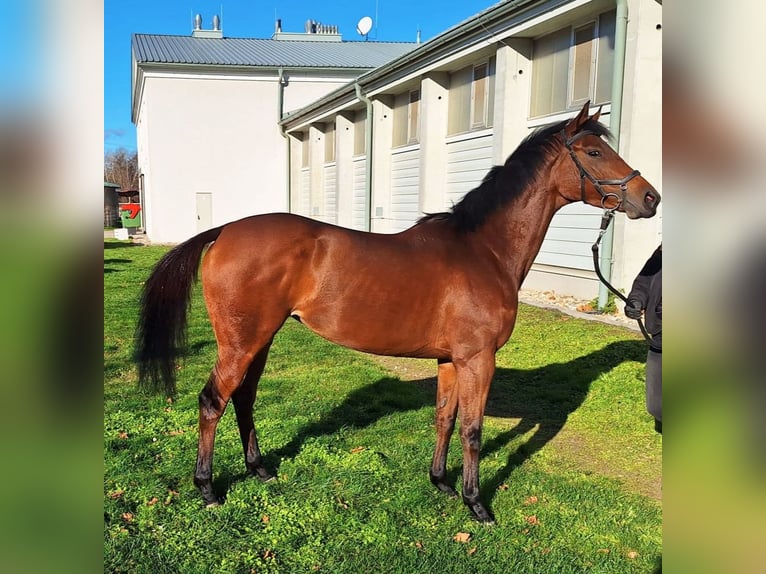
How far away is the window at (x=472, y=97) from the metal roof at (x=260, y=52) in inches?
394

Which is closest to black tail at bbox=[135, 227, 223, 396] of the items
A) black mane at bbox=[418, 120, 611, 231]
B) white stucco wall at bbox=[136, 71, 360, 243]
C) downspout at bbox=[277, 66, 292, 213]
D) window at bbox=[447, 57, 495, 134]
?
black mane at bbox=[418, 120, 611, 231]

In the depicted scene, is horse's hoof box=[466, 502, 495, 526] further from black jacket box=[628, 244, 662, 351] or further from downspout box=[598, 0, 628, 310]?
downspout box=[598, 0, 628, 310]

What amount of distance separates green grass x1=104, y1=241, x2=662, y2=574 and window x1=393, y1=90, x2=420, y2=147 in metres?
9.92

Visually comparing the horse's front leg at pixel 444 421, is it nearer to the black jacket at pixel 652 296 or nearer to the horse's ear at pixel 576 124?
the black jacket at pixel 652 296

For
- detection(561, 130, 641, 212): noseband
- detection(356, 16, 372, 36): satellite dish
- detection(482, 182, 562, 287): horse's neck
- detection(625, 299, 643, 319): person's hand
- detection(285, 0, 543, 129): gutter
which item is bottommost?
detection(625, 299, 643, 319): person's hand

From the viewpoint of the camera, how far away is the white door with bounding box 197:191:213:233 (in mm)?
22797

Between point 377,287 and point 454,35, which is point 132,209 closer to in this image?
point 454,35

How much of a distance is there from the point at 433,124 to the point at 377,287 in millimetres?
10636

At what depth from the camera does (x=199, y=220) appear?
22906 mm

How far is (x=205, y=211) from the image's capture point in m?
22.9

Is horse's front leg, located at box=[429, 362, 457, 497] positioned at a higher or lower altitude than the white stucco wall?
lower

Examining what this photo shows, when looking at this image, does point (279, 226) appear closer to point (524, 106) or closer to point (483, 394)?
point (483, 394)
